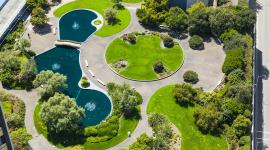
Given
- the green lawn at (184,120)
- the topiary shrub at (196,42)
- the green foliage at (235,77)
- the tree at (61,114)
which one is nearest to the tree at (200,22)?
the topiary shrub at (196,42)

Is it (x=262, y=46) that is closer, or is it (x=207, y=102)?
(x=207, y=102)

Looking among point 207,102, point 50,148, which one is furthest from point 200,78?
point 50,148

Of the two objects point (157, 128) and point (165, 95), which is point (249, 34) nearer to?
point (165, 95)

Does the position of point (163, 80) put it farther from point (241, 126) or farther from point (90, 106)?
point (241, 126)

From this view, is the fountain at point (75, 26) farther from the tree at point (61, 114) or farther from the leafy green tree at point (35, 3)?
the tree at point (61, 114)

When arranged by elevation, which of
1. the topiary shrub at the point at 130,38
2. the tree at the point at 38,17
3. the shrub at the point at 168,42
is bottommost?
the shrub at the point at 168,42

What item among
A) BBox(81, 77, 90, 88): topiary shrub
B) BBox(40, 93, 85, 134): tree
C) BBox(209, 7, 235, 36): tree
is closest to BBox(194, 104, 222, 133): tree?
BBox(40, 93, 85, 134): tree
